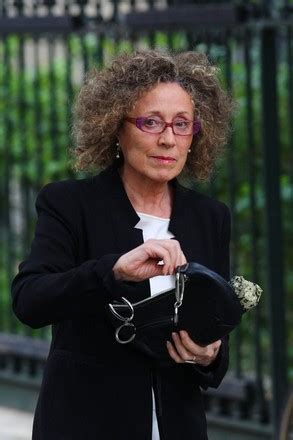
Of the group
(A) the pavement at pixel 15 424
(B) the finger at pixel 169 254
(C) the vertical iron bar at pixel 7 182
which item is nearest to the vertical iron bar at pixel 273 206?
(A) the pavement at pixel 15 424

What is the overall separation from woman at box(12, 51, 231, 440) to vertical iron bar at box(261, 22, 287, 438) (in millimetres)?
2680

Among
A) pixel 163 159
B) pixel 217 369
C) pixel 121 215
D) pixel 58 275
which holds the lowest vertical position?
pixel 217 369

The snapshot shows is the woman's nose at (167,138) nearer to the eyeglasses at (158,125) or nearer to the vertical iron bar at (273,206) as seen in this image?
the eyeglasses at (158,125)

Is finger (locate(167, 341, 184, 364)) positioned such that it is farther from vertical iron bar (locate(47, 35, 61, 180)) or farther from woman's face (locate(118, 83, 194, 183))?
vertical iron bar (locate(47, 35, 61, 180))

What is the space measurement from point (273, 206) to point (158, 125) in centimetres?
291

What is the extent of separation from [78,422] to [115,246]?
16.5 inches

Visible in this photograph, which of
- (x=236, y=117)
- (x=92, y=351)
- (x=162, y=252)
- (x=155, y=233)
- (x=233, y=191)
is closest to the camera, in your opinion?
(x=162, y=252)

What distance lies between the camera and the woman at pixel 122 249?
11.2 ft

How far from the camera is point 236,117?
21.4 feet

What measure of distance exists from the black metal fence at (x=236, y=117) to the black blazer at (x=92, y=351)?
7.38 feet

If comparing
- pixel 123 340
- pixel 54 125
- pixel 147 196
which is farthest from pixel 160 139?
pixel 54 125

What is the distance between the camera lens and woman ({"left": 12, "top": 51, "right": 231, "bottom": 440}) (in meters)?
3.42

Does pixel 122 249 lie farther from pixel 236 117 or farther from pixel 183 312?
pixel 236 117

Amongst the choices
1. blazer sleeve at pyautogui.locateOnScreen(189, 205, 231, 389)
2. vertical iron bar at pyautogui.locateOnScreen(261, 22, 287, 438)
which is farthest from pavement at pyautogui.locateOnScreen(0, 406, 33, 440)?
blazer sleeve at pyautogui.locateOnScreen(189, 205, 231, 389)
